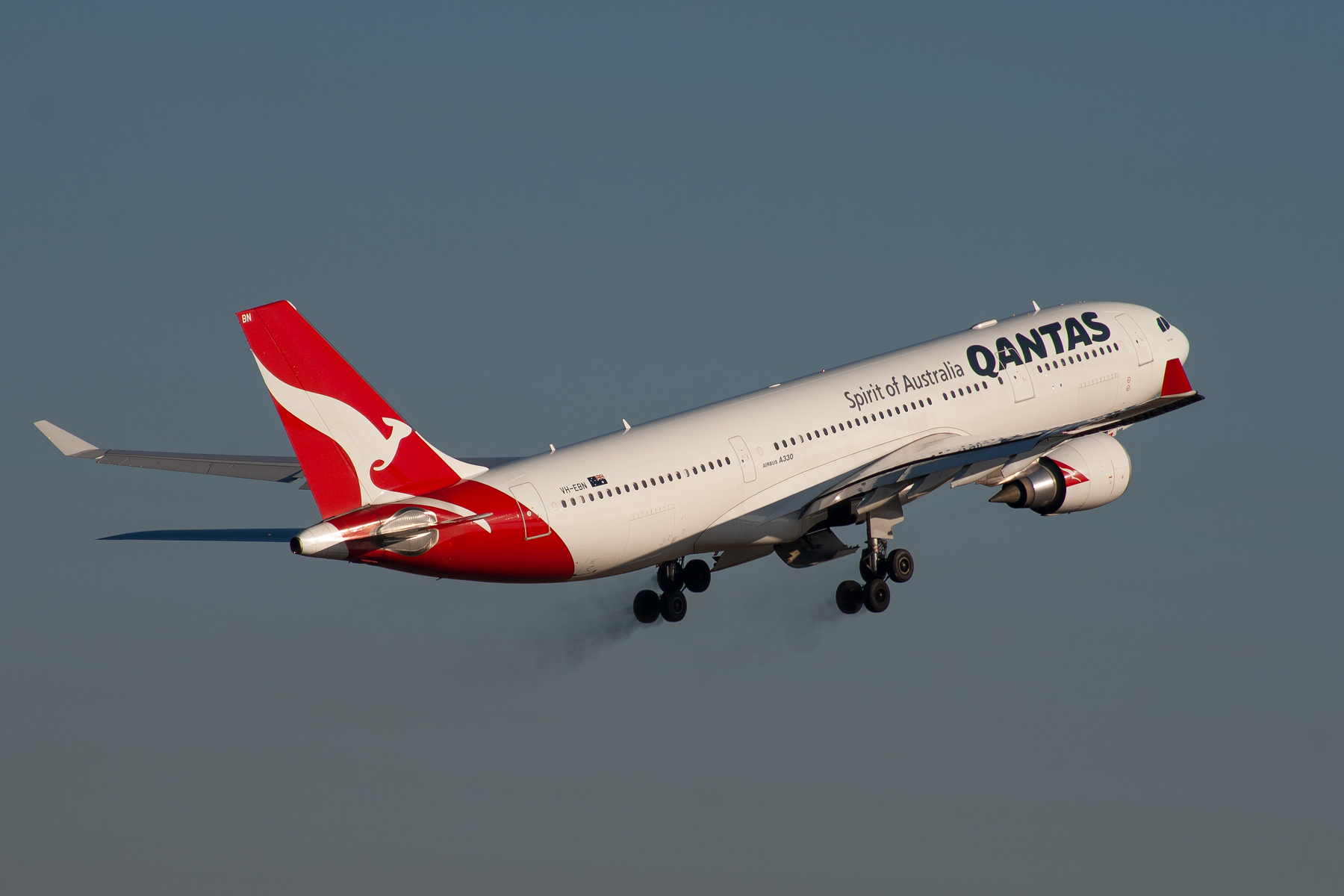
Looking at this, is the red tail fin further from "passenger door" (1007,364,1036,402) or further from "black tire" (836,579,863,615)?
"passenger door" (1007,364,1036,402)

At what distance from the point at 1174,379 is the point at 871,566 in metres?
13.6

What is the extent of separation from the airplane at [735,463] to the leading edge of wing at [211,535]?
0.22ft

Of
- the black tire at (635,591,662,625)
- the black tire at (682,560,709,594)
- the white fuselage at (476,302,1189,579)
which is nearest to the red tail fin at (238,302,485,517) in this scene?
the white fuselage at (476,302,1189,579)

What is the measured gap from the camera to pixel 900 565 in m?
52.5

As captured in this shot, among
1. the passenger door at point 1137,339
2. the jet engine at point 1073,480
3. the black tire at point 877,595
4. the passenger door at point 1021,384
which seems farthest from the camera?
the passenger door at point 1137,339

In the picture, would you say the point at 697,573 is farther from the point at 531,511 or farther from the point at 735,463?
the point at 531,511

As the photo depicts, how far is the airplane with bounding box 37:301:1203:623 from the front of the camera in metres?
43.1

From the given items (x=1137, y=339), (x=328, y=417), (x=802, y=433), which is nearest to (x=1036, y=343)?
(x=1137, y=339)

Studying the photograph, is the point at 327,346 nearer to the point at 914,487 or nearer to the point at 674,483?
the point at 674,483

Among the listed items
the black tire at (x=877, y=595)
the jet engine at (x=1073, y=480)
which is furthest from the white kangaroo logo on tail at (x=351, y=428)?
the jet engine at (x=1073, y=480)

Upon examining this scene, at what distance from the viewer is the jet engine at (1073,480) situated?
2115 inches

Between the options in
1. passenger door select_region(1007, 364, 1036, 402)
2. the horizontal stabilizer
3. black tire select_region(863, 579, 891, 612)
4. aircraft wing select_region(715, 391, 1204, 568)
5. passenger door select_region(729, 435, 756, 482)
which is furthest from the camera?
passenger door select_region(1007, 364, 1036, 402)

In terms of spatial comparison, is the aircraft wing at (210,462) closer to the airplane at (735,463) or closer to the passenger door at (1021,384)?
the airplane at (735,463)

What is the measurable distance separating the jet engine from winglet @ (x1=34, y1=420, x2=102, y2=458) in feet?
79.7
